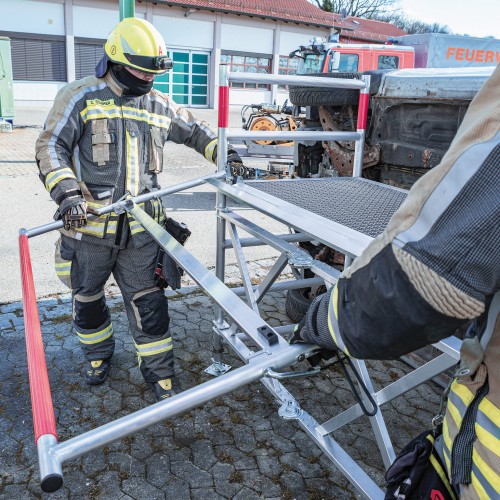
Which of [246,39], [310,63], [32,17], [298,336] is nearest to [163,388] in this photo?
[298,336]

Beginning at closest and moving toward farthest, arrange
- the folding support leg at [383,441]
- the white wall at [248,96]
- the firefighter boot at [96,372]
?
the folding support leg at [383,441] < the firefighter boot at [96,372] < the white wall at [248,96]

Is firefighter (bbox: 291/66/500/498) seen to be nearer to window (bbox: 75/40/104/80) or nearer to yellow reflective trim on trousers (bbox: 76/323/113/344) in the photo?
yellow reflective trim on trousers (bbox: 76/323/113/344)

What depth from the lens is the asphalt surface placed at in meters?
2.44

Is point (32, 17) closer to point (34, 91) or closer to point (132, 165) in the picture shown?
point (34, 91)

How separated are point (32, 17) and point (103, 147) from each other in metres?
21.9

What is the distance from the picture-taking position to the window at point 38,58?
2207 cm

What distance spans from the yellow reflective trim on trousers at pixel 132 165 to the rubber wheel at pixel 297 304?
1426 millimetres

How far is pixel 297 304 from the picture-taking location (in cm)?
392

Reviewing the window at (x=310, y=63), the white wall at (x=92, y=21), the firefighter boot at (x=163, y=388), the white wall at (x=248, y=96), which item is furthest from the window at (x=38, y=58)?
the firefighter boot at (x=163, y=388)

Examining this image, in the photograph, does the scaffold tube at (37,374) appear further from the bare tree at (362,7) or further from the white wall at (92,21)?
the bare tree at (362,7)

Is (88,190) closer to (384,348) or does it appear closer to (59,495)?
(59,495)

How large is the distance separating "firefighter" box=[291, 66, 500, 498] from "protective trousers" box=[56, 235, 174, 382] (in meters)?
2.09

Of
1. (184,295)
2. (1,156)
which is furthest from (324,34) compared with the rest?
(184,295)

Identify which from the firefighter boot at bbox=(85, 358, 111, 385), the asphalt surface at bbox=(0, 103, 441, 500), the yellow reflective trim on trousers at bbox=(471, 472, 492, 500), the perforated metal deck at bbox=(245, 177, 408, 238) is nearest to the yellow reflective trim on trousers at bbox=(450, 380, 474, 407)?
the yellow reflective trim on trousers at bbox=(471, 472, 492, 500)
